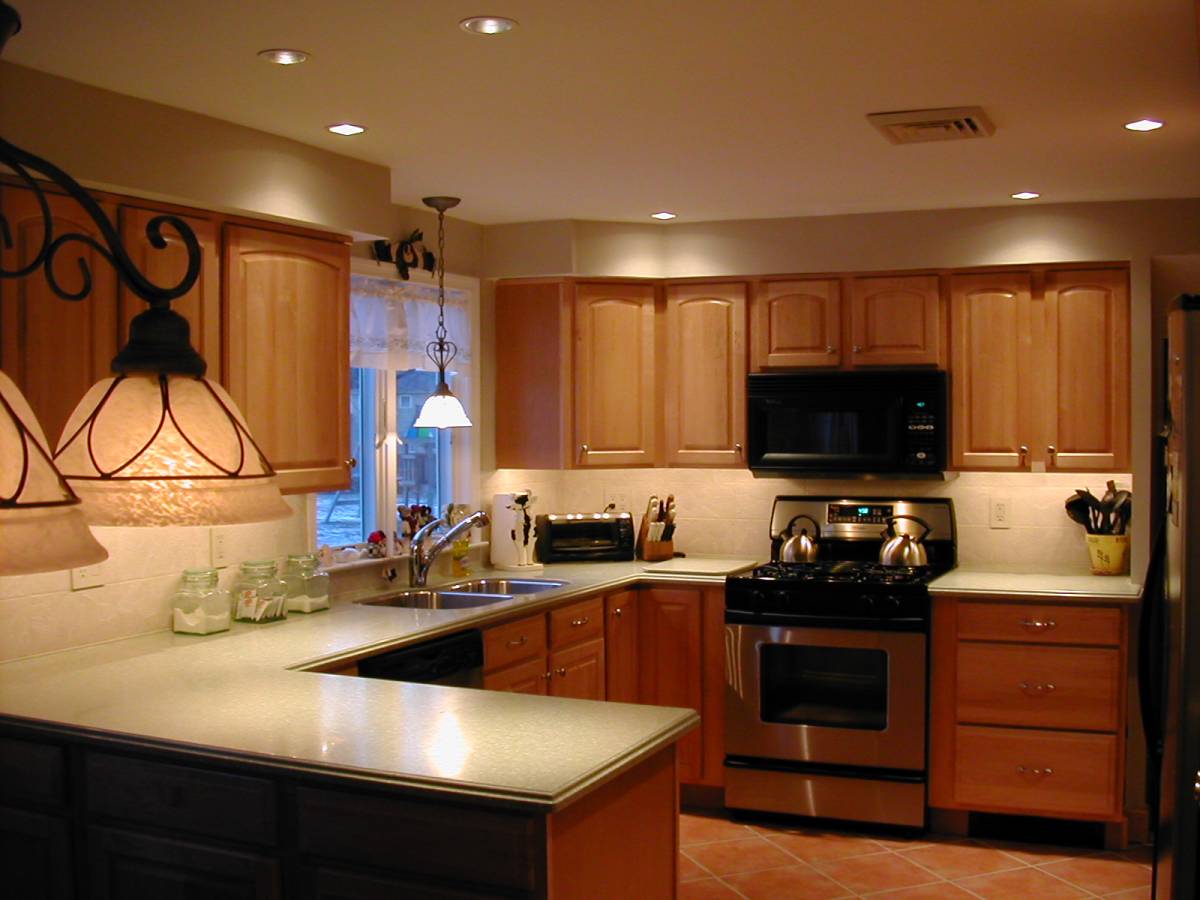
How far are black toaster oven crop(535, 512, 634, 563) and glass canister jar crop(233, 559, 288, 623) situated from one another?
1.62 metres

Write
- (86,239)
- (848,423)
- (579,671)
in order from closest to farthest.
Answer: (86,239), (579,671), (848,423)

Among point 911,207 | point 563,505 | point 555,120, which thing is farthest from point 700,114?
point 563,505

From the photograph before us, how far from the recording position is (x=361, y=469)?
187 inches

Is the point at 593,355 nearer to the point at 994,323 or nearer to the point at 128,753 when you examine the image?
the point at 994,323

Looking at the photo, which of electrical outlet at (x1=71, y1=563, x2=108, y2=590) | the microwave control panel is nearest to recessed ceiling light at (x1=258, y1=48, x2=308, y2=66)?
electrical outlet at (x1=71, y1=563, x2=108, y2=590)

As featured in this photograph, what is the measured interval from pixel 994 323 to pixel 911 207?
1.86 ft

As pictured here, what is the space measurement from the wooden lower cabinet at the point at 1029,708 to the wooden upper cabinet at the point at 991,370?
67cm

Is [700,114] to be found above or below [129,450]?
above

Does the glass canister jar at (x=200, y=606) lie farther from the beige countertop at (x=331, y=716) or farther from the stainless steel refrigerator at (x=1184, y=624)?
the stainless steel refrigerator at (x=1184, y=624)

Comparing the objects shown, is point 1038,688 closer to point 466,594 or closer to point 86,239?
point 466,594

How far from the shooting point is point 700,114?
11.2 ft

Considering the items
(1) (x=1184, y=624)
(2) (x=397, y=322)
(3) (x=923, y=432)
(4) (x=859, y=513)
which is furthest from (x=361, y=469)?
(1) (x=1184, y=624)

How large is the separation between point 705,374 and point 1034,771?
2.02 m

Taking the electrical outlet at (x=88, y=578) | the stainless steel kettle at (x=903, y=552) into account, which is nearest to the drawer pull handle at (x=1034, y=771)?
the stainless steel kettle at (x=903, y=552)
